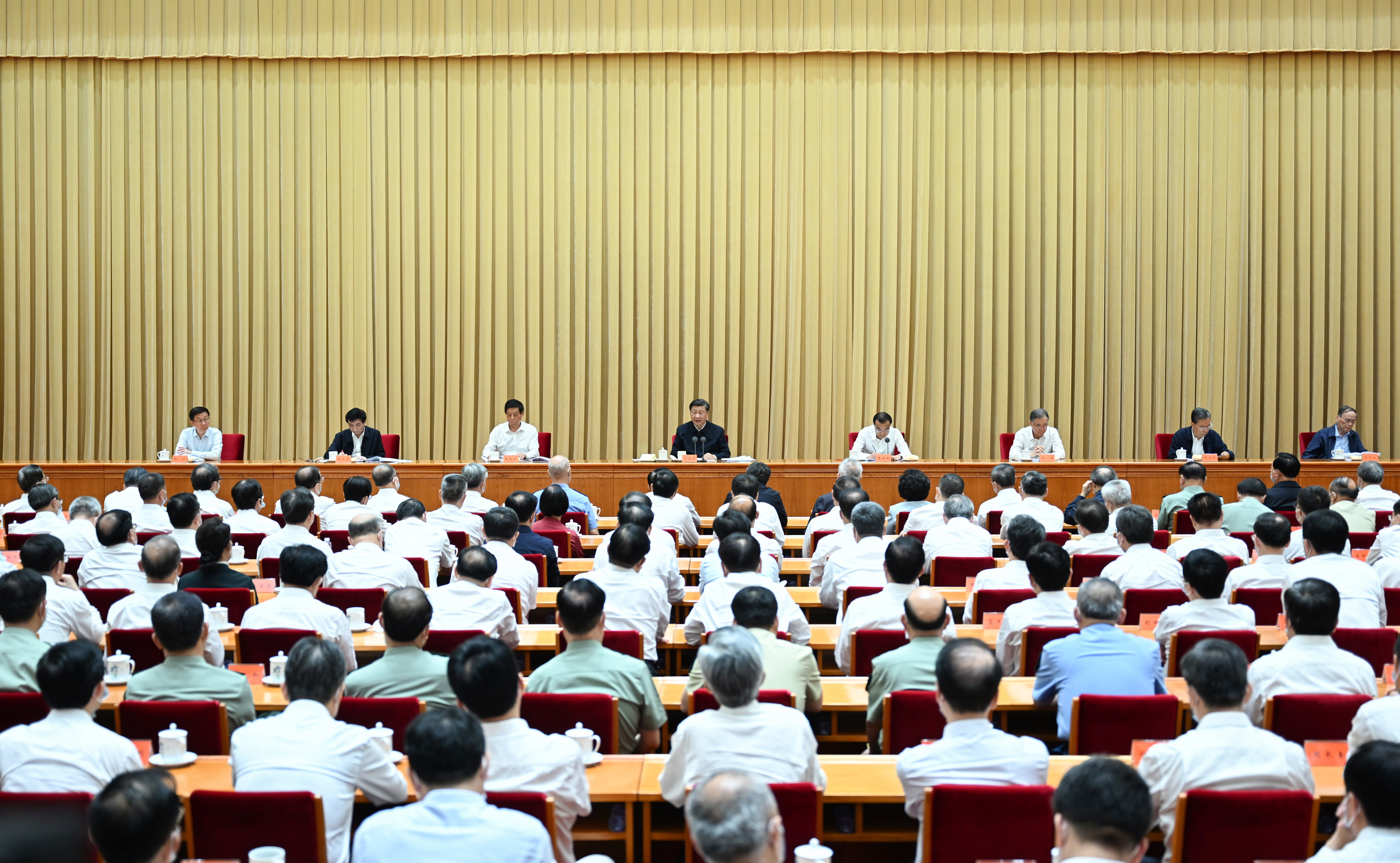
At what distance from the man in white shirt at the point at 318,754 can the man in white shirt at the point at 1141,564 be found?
3.52 meters

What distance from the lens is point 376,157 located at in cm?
1282

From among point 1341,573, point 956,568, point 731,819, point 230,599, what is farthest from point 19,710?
point 1341,573

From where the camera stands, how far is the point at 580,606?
3.98m

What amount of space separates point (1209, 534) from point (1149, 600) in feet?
3.74

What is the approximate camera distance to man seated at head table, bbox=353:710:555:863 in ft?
8.18

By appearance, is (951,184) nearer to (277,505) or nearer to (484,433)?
(484,433)

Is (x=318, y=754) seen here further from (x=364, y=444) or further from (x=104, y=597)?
(x=364, y=444)

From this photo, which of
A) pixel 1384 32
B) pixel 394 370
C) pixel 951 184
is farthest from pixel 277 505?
pixel 1384 32

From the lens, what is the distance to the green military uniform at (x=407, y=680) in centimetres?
395

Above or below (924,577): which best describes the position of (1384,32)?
above

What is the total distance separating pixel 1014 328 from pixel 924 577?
20.3 ft

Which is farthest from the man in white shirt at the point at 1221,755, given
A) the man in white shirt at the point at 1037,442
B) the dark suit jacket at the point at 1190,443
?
the dark suit jacket at the point at 1190,443

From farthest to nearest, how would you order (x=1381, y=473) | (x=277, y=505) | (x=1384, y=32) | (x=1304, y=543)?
(x=1384, y=32) < (x=277, y=505) < (x=1381, y=473) < (x=1304, y=543)

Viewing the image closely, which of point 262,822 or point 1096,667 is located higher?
point 1096,667
